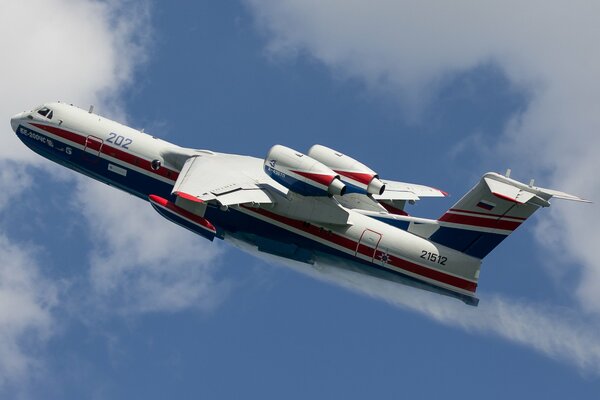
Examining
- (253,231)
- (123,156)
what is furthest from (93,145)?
(253,231)

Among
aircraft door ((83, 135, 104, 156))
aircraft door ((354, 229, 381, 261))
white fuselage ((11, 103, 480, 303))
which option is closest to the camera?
A: white fuselage ((11, 103, 480, 303))

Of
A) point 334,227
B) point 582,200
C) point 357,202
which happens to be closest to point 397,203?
point 357,202

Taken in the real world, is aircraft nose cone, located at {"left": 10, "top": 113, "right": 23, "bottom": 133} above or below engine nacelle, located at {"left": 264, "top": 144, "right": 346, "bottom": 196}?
above

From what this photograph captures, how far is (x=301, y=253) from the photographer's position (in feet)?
125

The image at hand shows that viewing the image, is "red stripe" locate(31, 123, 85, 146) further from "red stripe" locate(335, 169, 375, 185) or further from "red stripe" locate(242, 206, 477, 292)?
"red stripe" locate(335, 169, 375, 185)

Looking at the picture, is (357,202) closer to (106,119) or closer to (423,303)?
(423,303)

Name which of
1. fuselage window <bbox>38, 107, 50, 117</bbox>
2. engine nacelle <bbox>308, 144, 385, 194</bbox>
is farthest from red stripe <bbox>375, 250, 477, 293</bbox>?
fuselage window <bbox>38, 107, 50, 117</bbox>

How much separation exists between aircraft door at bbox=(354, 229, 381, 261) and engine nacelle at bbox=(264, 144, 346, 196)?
1897 millimetres

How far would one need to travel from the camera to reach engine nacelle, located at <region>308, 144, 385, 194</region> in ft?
122

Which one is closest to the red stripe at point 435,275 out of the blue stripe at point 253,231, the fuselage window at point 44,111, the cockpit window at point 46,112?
the blue stripe at point 253,231

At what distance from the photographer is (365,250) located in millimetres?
37375

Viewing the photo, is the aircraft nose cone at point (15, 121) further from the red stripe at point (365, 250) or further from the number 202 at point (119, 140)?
the red stripe at point (365, 250)

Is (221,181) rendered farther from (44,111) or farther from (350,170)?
(44,111)

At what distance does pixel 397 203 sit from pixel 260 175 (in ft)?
17.9
